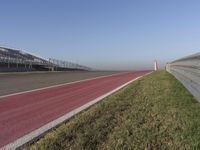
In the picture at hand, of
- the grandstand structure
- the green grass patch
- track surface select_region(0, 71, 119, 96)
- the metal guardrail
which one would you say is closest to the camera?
the green grass patch

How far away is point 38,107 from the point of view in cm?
952

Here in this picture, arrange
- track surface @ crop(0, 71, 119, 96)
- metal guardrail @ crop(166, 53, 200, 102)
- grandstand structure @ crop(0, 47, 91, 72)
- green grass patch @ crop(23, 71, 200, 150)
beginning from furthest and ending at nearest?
grandstand structure @ crop(0, 47, 91, 72) → track surface @ crop(0, 71, 119, 96) → metal guardrail @ crop(166, 53, 200, 102) → green grass patch @ crop(23, 71, 200, 150)

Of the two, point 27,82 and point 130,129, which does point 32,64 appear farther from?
point 130,129

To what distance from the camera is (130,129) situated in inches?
247

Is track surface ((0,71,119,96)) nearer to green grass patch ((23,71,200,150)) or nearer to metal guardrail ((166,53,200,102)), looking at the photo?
green grass patch ((23,71,200,150))

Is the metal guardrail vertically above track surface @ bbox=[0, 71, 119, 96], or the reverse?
the metal guardrail

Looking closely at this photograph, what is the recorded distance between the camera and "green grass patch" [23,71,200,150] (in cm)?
530

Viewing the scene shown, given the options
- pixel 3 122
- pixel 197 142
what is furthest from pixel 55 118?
pixel 197 142

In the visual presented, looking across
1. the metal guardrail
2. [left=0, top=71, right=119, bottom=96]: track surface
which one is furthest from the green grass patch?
[left=0, top=71, right=119, bottom=96]: track surface

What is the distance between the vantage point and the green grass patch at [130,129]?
17.4 feet

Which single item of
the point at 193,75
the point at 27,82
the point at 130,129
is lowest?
the point at 130,129

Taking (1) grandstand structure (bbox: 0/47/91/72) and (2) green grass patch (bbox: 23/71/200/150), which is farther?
(1) grandstand structure (bbox: 0/47/91/72)

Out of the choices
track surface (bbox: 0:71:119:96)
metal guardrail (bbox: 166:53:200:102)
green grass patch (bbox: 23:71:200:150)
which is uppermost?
metal guardrail (bbox: 166:53:200:102)

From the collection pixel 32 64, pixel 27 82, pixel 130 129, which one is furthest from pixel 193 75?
pixel 32 64
